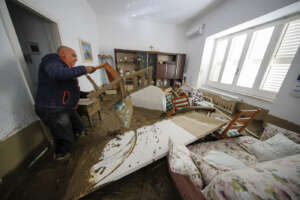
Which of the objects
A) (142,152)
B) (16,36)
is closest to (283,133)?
(142,152)

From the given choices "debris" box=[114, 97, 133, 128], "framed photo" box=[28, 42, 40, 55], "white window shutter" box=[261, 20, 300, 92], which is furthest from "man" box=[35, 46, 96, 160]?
"white window shutter" box=[261, 20, 300, 92]

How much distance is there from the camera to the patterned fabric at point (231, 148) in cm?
90

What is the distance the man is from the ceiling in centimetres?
265

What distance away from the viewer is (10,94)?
0.84 meters

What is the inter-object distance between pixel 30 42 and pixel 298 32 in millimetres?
4541

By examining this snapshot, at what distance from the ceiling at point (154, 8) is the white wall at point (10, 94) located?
2716 millimetres

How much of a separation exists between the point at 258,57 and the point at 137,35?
362 cm

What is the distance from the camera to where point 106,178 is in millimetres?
620

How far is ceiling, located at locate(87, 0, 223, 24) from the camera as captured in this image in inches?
93.9

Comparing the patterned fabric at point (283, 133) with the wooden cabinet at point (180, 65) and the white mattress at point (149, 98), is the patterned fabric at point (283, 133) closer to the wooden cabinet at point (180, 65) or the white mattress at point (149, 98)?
the white mattress at point (149, 98)

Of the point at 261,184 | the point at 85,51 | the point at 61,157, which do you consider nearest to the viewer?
the point at 261,184

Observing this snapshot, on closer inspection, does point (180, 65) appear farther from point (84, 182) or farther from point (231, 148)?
point (84, 182)

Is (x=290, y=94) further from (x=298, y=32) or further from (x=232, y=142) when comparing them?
A: (x=232, y=142)

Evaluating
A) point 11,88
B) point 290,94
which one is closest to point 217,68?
point 290,94
